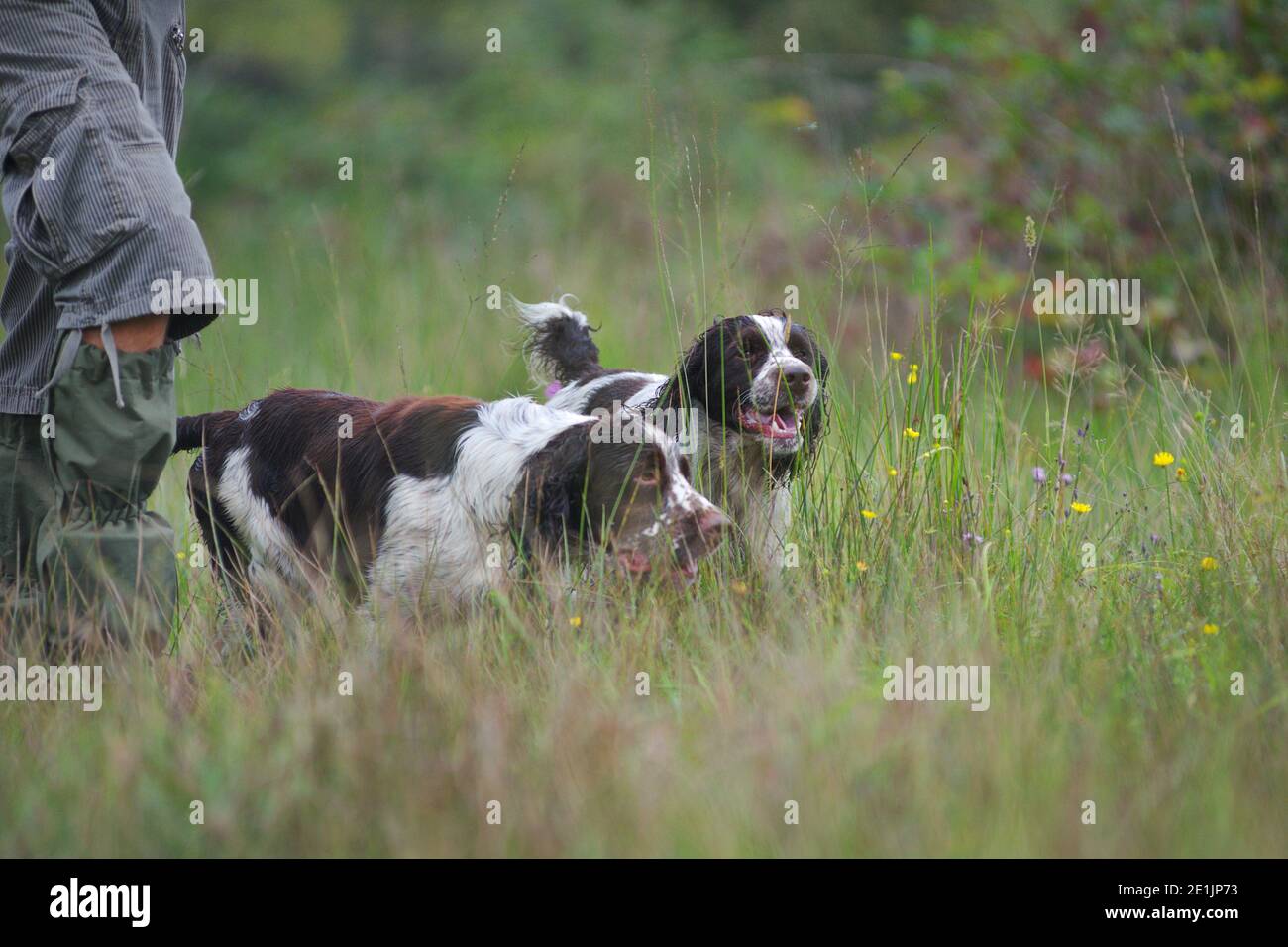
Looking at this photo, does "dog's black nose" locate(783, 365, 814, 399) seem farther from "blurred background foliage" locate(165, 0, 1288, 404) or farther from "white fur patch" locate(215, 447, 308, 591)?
"white fur patch" locate(215, 447, 308, 591)

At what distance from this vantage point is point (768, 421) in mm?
4688

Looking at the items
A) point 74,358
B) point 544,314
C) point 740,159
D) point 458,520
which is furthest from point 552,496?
point 740,159

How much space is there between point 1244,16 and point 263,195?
856 cm

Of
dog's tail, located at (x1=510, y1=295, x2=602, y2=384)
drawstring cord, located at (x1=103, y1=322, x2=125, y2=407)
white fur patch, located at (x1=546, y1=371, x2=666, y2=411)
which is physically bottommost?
drawstring cord, located at (x1=103, y1=322, x2=125, y2=407)

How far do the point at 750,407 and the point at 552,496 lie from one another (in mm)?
1086

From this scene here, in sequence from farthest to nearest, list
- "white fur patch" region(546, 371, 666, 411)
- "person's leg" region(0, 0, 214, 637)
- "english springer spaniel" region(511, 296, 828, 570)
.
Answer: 1. "white fur patch" region(546, 371, 666, 411)
2. "english springer spaniel" region(511, 296, 828, 570)
3. "person's leg" region(0, 0, 214, 637)

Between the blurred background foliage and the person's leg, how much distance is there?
1.40 m

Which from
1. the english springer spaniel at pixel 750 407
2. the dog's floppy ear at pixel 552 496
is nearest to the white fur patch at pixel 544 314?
the english springer spaniel at pixel 750 407

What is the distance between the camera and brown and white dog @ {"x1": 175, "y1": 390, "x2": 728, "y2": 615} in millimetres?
3822

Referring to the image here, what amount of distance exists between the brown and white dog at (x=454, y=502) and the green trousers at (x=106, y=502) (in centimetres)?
49

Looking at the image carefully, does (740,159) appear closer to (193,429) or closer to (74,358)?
(193,429)

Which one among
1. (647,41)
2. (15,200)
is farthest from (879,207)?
(15,200)

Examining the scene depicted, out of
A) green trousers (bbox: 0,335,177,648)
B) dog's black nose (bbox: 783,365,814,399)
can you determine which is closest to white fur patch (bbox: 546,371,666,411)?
dog's black nose (bbox: 783,365,814,399)

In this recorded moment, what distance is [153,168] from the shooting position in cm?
325
